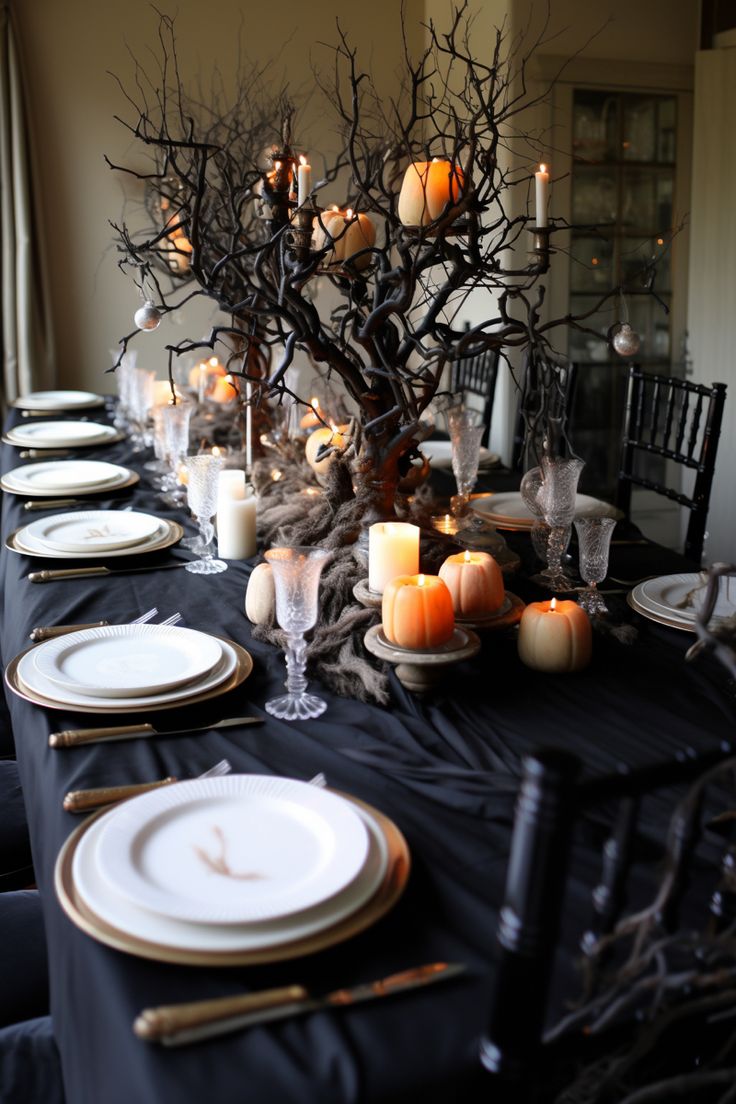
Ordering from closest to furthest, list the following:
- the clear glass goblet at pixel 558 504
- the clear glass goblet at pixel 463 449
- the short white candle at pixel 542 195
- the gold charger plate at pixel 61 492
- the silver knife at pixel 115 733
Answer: the silver knife at pixel 115 733 < the short white candle at pixel 542 195 < the clear glass goblet at pixel 558 504 < the clear glass goblet at pixel 463 449 < the gold charger plate at pixel 61 492

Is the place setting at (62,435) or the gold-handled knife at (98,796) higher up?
the place setting at (62,435)

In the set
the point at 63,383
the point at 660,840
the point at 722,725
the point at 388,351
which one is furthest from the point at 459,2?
the point at 660,840

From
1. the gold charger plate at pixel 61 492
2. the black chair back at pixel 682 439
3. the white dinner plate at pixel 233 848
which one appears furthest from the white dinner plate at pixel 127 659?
the black chair back at pixel 682 439

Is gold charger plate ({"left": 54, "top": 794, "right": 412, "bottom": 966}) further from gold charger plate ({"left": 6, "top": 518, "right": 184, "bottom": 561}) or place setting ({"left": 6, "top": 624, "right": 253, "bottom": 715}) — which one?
gold charger plate ({"left": 6, "top": 518, "right": 184, "bottom": 561})

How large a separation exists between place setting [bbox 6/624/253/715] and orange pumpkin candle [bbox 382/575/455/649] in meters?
0.21

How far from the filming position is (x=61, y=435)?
2.99m

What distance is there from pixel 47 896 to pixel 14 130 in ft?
12.7

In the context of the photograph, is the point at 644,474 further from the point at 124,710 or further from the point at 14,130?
the point at 124,710

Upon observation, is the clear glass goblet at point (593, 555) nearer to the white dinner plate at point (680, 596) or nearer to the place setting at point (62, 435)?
the white dinner plate at point (680, 596)

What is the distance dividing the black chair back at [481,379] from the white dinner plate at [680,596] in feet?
4.99

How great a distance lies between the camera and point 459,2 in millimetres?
4129

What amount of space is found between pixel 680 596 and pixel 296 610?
0.71 meters

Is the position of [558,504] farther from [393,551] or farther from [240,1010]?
[240,1010]

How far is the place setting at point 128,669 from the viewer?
4.23 ft
